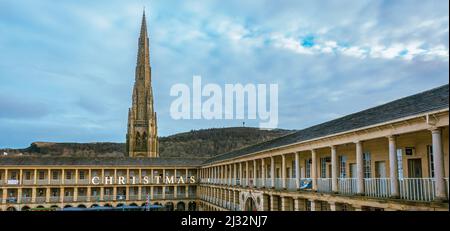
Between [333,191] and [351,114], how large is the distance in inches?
194

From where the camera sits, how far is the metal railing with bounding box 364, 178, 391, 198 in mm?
16028

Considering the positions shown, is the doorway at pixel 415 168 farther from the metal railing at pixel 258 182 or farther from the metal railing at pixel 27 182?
the metal railing at pixel 27 182

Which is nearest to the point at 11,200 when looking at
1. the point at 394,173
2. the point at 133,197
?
the point at 133,197

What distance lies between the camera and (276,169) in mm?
31422

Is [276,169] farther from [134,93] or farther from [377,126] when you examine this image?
[134,93]

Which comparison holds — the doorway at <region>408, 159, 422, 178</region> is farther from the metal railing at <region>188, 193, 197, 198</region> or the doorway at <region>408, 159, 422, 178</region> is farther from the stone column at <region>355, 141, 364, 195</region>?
the metal railing at <region>188, 193, 197, 198</region>

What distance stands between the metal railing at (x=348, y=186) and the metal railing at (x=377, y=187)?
906 millimetres

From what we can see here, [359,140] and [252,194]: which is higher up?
[359,140]

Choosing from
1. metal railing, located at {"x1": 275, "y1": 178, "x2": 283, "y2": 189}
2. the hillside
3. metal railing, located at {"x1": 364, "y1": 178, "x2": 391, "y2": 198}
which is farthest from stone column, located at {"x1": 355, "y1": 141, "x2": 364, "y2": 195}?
the hillside

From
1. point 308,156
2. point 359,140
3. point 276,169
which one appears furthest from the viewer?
point 276,169

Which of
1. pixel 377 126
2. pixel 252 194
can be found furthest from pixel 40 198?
pixel 377 126

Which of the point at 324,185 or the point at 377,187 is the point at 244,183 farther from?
the point at 377,187

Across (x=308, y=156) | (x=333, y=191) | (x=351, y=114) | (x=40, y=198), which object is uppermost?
(x=351, y=114)

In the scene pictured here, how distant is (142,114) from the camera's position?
3866 inches
